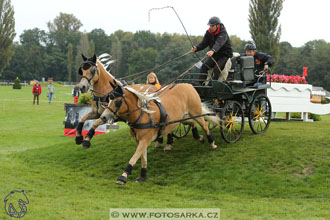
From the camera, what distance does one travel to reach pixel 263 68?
11.7 m

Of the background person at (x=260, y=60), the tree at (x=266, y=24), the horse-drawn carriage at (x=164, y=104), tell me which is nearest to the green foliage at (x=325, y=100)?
the background person at (x=260, y=60)

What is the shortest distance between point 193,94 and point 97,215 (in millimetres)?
4306

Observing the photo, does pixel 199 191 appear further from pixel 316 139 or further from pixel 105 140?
pixel 105 140

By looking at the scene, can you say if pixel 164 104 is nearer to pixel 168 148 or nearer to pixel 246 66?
pixel 168 148

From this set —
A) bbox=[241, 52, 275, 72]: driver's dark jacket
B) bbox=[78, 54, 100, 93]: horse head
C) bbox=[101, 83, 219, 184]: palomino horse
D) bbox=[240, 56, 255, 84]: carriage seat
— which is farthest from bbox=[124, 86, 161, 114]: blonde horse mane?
bbox=[241, 52, 275, 72]: driver's dark jacket

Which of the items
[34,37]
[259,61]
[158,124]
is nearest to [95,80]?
[158,124]

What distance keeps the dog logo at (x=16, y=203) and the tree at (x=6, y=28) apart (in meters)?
59.8

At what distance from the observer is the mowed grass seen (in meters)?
6.28

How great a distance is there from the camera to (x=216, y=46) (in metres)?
9.60

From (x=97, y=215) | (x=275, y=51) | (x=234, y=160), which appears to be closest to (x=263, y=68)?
(x=234, y=160)

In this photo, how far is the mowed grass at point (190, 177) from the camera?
20.6ft

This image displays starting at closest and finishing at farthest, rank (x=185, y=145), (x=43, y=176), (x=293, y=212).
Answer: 1. (x=293, y=212)
2. (x=43, y=176)
3. (x=185, y=145)

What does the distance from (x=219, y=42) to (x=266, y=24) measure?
1029 inches

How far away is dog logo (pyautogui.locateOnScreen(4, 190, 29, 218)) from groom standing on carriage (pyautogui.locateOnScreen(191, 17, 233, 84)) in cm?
526
